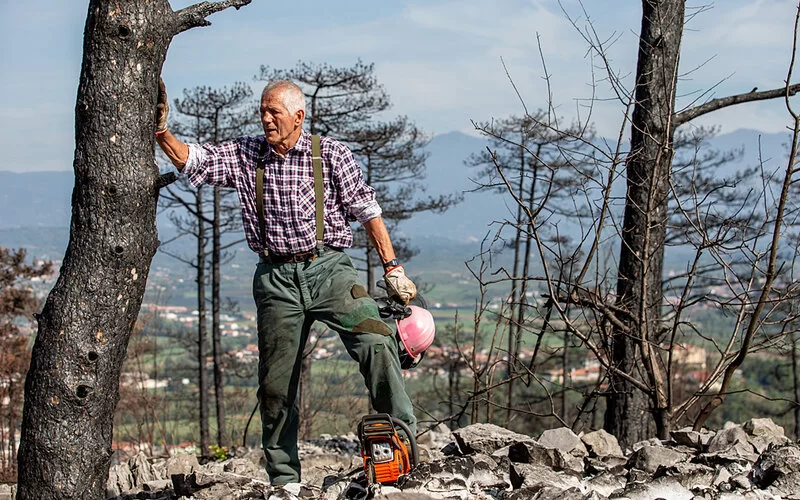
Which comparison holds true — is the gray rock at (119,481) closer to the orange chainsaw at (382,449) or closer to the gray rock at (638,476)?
the orange chainsaw at (382,449)

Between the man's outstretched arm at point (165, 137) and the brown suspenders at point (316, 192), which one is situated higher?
the man's outstretched arm at point (165, 137)

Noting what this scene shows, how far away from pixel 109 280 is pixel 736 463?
3.07 m

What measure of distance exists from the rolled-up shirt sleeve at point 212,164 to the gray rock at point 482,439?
188 centimetres

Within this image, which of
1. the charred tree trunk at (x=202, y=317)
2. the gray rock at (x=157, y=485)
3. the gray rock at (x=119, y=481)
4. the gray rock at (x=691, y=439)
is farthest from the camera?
the charred tree trunk at (x=202, y=317)

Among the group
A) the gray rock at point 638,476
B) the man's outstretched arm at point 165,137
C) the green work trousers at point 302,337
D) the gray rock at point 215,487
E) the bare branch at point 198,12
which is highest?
the bare branch at point 198,12

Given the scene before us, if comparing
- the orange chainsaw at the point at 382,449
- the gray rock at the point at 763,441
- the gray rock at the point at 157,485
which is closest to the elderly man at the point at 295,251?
the orange chainsaw at the point at 382,449

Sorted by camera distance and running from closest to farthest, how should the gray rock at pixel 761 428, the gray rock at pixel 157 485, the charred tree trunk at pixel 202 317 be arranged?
the gray rock at pixel 157 485, the gray rock at pixel 761 428, the charred tree trunk at pixel 202 317

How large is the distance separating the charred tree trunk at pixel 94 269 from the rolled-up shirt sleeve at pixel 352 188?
1016 millimetres

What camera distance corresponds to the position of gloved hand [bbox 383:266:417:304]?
4168 mm

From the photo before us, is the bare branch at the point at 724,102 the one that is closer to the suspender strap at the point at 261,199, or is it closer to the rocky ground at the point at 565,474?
the rocky ground at the point at 565,474

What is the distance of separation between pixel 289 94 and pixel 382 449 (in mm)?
1768

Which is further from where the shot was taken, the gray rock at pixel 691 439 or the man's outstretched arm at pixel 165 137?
the gray rock at pixel 691 439

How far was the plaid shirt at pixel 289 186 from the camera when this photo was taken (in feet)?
13.5

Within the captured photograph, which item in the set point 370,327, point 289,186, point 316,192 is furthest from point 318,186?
point 370,327
